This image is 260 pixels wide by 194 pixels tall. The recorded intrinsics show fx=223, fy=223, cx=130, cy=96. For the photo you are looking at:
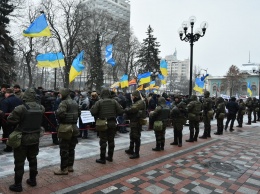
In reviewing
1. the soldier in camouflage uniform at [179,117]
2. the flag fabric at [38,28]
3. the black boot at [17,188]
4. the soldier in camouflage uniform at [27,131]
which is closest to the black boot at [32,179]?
the soldier in camouflage uniform at [27,131]

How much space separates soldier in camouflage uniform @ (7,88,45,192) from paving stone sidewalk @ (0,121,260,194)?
0.99ft

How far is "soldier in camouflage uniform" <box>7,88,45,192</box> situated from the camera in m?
4.33

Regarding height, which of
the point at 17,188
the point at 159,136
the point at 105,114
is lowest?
the point at 17,188

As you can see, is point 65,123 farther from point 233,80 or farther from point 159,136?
point 233,80

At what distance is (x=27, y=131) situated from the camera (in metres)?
4.47

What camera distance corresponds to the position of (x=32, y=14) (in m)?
33.3

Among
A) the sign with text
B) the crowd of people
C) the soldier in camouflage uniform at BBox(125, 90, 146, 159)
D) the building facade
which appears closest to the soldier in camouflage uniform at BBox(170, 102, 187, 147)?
the crowd of people

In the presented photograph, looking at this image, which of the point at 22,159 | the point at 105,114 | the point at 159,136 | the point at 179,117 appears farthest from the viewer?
the point at 179,117

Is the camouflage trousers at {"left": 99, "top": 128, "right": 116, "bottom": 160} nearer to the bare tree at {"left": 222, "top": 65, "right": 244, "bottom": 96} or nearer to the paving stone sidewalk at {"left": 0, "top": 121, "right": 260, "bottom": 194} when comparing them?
the paving stone sidewalk at {"left": 0, "top": 121, "right": 260, "bottom": 194}

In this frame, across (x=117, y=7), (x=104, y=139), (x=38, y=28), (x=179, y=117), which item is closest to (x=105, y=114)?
(x=104, y=139)

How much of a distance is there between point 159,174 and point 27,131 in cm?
333

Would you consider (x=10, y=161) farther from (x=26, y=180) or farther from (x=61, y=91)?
(x=61, y=91)

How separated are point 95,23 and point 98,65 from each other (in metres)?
7.71

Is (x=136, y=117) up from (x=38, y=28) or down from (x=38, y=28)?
down
